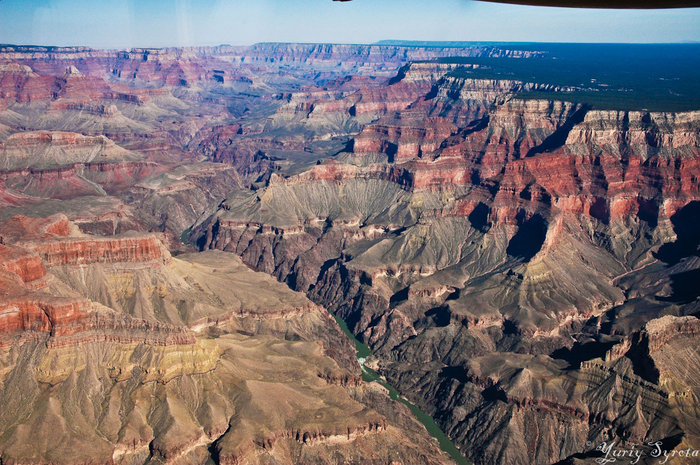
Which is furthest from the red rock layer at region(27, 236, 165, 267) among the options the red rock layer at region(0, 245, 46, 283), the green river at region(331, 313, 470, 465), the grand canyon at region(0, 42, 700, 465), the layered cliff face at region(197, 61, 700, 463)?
the layered cliff face at region(197, 61, 700, 463)

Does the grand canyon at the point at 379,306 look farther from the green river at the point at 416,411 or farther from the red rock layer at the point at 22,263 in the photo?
the green river at the point at 416,411

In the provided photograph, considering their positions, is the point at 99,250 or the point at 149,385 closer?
the point at 149,385

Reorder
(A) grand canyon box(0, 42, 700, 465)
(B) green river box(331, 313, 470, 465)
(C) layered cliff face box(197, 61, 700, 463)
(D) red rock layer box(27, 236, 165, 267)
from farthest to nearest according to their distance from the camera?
1. (D) red rock layer box(27, 236, 165, 267)
2. (B) green river box(331, 313, 470, 465)
3. (C) layered cliff face box(197, 61, 700, 463)
4. (A) grand canyon box(0, 42, 700, 465)

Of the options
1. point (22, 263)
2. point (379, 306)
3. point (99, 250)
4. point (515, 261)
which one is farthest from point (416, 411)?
point (22, 263)

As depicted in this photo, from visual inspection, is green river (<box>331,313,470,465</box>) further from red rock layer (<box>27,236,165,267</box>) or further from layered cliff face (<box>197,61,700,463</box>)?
red rock layer (<box>27,236,165,267</box>)

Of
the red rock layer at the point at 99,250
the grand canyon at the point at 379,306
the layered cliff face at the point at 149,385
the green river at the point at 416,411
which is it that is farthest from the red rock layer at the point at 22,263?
the green river at the point at 416,411

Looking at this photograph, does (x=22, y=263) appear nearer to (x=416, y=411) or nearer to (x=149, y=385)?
(x=149, y=385)

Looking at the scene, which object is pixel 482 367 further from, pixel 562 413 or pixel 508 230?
pixel 508 230
